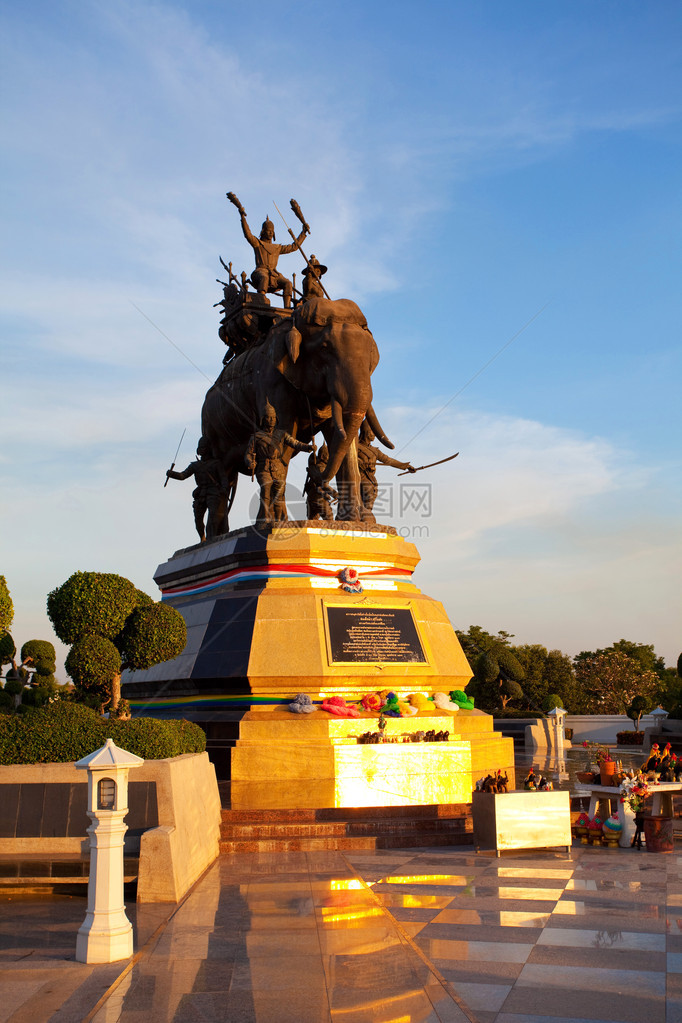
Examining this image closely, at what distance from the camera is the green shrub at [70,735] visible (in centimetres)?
1016

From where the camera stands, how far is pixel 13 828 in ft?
31.8

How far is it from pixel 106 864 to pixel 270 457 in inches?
478

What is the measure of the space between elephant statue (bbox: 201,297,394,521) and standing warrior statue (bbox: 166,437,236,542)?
127cm

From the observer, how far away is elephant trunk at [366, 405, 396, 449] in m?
20.0

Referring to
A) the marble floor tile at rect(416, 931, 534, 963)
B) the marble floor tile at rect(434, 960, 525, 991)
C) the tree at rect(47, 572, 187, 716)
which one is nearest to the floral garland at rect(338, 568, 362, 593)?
the tree at rect(47, 572, 187, 716)

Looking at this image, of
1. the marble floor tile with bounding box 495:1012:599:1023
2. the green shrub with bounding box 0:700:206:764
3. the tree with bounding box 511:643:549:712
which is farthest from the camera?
the tree with bounding box 511:643:549:712

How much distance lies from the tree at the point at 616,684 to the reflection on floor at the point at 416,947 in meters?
49.3

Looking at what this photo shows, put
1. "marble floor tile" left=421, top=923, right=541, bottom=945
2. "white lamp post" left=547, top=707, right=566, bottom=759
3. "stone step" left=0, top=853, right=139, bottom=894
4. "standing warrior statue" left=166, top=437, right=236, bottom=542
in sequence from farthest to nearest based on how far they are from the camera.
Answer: "white lamp post" left=547, top=707, right=566, bottom=759
"standing warrior statue" left=166, top=437, right=236, bottom=542
"stone step" left=0, top=853, right=139, bottom=894
"marble floor tile" left=421, top=923, right=541, bottom=945

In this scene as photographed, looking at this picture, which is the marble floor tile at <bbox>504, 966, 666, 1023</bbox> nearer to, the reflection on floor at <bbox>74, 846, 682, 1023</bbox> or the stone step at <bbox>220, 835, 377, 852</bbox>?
the reflection on floor at <bbox>74, 846, 682, 1023</bbox>

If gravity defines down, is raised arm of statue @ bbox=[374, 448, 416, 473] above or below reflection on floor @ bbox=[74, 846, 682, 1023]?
above

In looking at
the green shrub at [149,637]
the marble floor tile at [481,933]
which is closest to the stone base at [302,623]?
the green shrub at [149,637]

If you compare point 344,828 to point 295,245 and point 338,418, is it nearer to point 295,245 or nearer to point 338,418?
point 338,418

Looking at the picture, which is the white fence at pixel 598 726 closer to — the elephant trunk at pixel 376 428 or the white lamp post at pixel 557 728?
the white lamp post at pixel 557 728

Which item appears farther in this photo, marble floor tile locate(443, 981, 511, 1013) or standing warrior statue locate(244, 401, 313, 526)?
standing warrior statue locate(244, 401, 313, 526)
